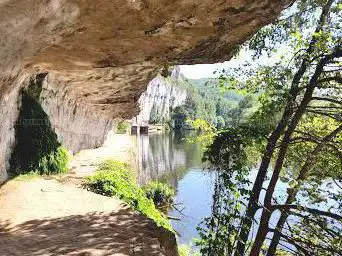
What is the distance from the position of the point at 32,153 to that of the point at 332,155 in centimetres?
977

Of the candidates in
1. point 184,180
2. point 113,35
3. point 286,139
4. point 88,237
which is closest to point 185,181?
point 184,180

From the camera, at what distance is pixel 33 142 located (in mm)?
13734

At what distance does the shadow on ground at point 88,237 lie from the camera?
269 inches

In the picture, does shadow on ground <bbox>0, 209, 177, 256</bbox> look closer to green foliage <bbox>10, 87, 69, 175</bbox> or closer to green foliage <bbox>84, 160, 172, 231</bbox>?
green foliage <bbox>84, 160, 172, 231</bbox>

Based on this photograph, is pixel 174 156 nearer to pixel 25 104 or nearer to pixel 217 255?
pixel 25 104

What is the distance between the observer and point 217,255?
28.4 ft

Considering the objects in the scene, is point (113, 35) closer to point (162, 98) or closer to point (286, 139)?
point (286, 139)

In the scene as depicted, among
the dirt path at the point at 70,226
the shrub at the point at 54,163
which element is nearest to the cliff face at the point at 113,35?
the shrub at the point at 54,163

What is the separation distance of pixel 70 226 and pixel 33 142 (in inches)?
245

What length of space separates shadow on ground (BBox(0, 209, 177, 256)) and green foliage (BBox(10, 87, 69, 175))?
475cm

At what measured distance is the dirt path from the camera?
6992mm

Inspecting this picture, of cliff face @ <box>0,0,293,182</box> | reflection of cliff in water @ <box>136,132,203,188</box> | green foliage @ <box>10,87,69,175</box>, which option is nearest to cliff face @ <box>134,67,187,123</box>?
reflection of cliff in water @ <box>136,132,203,188</box>

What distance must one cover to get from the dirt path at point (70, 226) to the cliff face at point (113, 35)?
1.93m

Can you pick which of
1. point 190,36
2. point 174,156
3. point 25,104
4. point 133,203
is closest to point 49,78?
point 25,104
